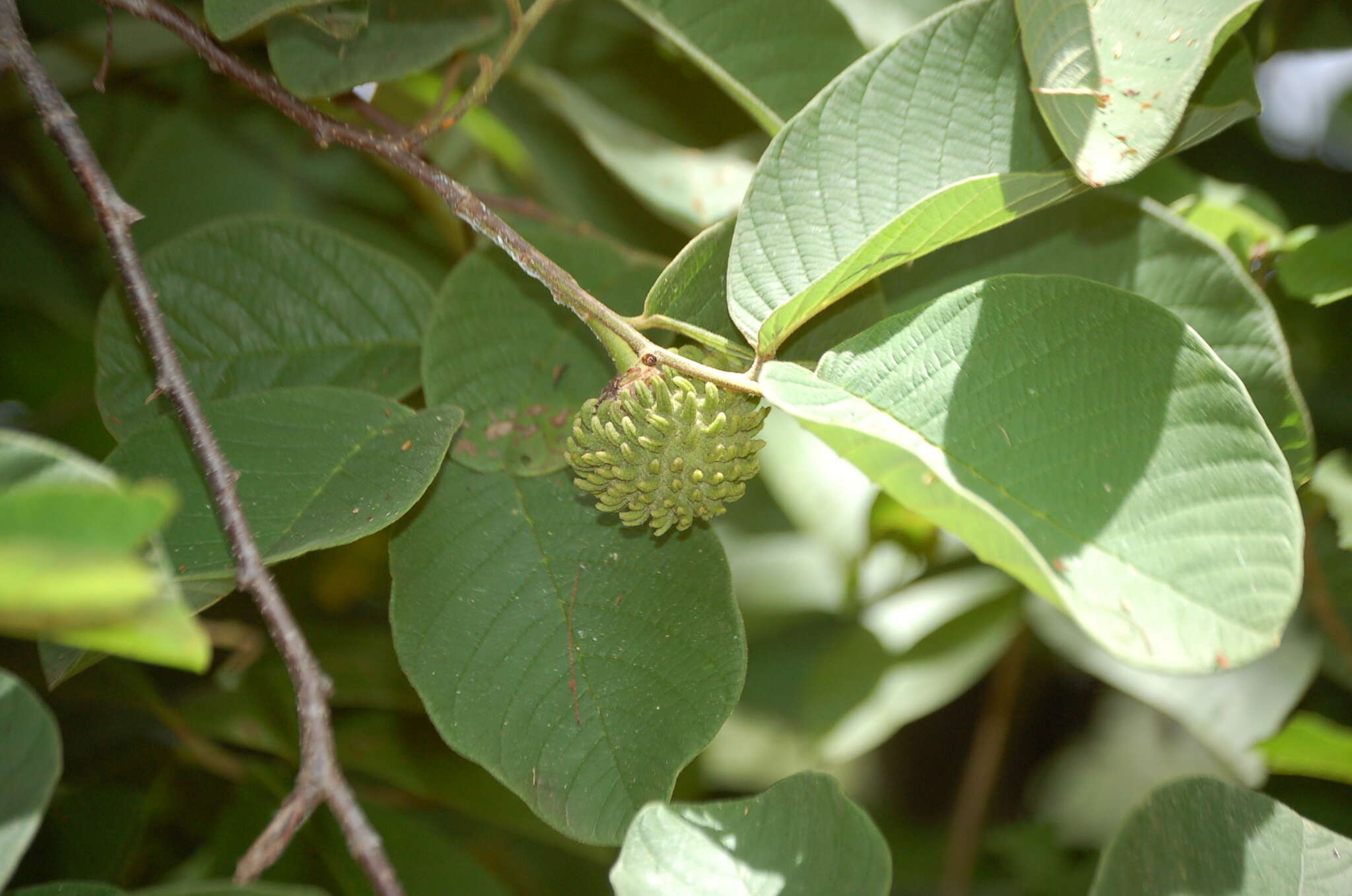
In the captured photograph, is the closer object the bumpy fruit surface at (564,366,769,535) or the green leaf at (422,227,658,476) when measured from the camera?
the bumpy fruit surface at (564,366,769,535)

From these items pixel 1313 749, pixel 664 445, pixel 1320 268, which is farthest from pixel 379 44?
pixel 1313 749

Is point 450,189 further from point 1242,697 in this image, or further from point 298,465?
point 1242,697

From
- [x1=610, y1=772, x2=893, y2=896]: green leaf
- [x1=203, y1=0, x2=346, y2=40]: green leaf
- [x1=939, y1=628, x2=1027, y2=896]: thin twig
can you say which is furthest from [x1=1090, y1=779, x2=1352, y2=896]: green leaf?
[x1=939, y1=628, x2=1027, y2=896]: thin twig

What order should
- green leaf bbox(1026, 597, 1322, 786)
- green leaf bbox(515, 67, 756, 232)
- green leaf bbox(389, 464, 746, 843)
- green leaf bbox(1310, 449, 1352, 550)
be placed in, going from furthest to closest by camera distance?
green leaf bbox(1026, 597, 1322, 786) → green leaf bbox(515, 67, 756, 232) → green leaf bbox(1310, 449, 1352, 550) → green leaf bbox(389, 464, 746, 843)

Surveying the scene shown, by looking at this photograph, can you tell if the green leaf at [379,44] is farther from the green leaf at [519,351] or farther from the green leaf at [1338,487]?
the green leaf at [1338,487]

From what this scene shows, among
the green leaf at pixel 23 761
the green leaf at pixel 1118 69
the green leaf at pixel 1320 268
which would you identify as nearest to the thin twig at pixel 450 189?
the green leaf at pixel 1118 69

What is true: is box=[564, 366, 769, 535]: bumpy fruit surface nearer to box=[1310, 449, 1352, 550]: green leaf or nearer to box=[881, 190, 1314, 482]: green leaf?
box=[881, 190, 1314, 482]: green leaf

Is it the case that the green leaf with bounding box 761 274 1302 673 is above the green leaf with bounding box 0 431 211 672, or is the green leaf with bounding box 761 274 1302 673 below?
below
